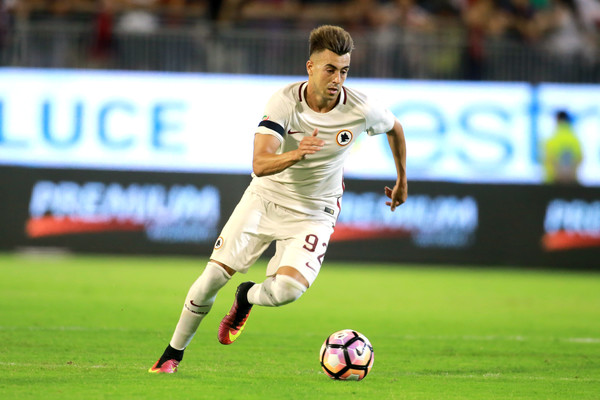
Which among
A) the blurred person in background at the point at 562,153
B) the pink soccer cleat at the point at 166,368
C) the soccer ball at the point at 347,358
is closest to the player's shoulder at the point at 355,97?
the soccer ball at the point at 347,358

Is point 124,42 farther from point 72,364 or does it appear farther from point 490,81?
point 72,364

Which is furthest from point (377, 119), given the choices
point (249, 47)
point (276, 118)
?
point (249, 47)

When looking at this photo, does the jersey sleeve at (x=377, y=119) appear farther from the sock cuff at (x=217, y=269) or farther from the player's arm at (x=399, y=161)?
the sock cuff at (x=217, y=269)

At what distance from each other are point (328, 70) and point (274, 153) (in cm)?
70

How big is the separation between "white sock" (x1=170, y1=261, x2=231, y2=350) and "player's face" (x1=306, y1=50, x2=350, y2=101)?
1393 mm

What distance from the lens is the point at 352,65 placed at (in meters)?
16.2

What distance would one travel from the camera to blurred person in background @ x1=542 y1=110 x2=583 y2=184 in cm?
1599

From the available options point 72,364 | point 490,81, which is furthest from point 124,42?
point 72,364

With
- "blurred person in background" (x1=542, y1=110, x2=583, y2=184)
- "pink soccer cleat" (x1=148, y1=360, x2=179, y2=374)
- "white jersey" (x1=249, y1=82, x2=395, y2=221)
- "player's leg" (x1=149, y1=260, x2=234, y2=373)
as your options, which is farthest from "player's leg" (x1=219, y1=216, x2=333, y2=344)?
"blurred person in background" (x1=542, y1=110, x2=583, y2=184)

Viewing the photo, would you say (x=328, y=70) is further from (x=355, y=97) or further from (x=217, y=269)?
(x=217, y=269)

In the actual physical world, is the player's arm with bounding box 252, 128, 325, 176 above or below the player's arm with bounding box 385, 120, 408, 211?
above

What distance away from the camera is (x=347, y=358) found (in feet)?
21.6

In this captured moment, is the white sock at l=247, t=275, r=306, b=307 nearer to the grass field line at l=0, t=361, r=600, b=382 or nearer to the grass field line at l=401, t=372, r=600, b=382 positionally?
the grass field line at l=0, t=361, r=600, b=382

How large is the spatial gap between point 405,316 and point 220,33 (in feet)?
24.0
